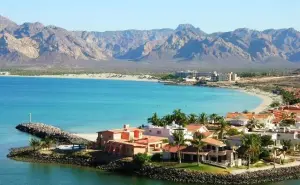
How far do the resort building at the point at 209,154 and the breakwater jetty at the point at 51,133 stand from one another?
12445mm

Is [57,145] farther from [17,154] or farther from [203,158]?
[203,158]

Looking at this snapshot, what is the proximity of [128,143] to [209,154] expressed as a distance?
6694 millimetres

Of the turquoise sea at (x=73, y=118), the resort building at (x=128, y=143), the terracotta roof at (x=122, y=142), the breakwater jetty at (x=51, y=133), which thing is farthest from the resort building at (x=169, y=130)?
the turquoise sea at (x=73, y=118)

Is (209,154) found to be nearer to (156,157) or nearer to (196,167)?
(196,167)

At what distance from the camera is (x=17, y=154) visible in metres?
50.2

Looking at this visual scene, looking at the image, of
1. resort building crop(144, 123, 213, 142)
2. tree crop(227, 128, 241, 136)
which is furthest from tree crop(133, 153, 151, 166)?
tree crop(227, 128, 241, 136)

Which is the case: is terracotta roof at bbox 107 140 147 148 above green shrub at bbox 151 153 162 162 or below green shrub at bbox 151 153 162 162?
above

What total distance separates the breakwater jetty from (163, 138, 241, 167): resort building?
40.8 ft

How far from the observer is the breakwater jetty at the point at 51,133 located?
2241 inches

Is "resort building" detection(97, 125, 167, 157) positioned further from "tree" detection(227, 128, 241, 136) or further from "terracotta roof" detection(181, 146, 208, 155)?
"tree" detection(227, 128, 241, 136)

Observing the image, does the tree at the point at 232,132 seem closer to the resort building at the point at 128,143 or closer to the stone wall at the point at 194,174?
the resort building at the point at 128,143

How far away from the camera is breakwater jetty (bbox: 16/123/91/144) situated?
2241 inches

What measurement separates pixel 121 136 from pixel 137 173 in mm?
7792

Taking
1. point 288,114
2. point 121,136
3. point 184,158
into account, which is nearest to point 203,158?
point 184,158
